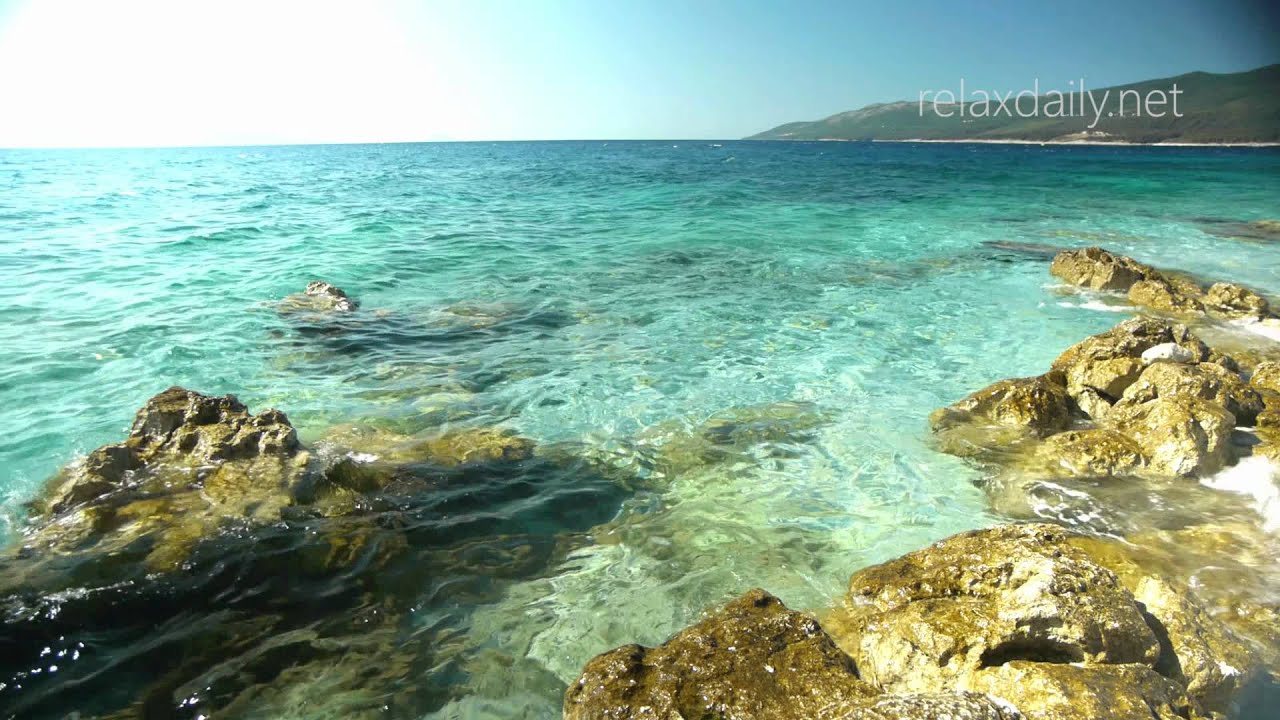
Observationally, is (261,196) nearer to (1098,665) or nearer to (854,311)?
(854,311)

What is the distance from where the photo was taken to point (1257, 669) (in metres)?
3.88

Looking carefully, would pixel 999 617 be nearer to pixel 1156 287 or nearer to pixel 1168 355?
pixel 1168 355

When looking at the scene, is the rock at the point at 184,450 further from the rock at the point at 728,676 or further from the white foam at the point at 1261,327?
the white foam at the point at 1261,327

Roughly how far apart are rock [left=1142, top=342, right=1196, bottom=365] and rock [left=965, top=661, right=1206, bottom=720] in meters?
6.65

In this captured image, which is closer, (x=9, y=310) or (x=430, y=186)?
(x=9, y=310)

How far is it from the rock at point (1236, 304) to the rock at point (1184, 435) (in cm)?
786

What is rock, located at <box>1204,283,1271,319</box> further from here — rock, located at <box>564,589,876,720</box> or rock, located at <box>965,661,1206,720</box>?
rock, located at <box>564,589,876,720</box>

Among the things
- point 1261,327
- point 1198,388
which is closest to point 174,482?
point 1198,388

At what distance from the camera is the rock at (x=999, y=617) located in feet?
11.1

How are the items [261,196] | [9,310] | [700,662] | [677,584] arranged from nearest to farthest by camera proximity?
[700,662] → [677,584] → [9,310] → [261,196]

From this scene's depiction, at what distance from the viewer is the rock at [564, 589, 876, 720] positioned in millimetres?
3279

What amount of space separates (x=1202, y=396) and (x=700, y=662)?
24.3ft

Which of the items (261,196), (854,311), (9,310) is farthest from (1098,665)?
(261,196)

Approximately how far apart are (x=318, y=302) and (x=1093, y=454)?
13826 millimetres
